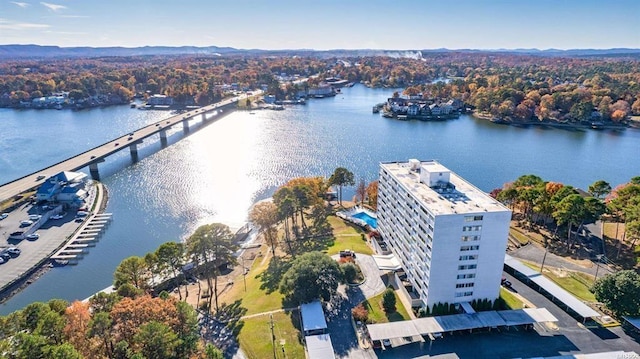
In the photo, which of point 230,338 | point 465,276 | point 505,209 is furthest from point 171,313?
point 505,209

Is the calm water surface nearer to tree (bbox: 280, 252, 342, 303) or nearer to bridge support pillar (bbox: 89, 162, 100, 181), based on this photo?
bridge support pillar (bbox: 89, 162, 100, 181)

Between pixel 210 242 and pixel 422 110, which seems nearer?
pixel 210 242

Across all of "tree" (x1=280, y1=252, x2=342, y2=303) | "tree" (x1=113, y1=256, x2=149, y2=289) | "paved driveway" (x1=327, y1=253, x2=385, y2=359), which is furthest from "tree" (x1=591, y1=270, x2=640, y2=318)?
"tree" (x1=113, y1=256, x2=149, y2=289)

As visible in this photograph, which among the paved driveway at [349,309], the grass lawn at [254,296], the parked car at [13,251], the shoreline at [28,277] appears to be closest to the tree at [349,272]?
the paved driveway at [349,309]

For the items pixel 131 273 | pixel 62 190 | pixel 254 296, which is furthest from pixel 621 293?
pixel 62 190

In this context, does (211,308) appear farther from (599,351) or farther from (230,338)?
(599,351)

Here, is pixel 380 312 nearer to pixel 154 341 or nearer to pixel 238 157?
pixel 154 341

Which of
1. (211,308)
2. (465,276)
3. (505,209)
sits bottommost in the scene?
(211,308)
